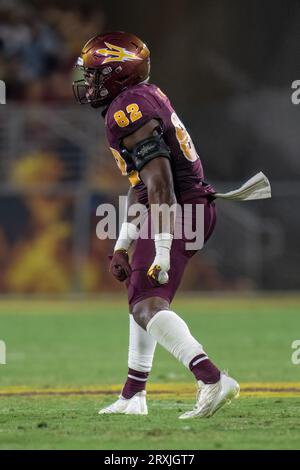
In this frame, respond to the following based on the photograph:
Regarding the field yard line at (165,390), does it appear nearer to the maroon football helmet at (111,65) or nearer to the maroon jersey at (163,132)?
the maroon jersey at (163,132)

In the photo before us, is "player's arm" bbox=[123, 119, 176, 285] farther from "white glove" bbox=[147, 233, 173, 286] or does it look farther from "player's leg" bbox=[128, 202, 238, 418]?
"player's leg" bbox=[128, 202, 238, 418]

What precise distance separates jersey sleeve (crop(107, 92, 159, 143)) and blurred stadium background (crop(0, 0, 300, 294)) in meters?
13.8

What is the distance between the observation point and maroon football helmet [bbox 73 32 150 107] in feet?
20.4

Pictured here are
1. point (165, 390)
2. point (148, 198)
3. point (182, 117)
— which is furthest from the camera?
point (182, 117)

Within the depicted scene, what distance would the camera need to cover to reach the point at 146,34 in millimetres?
23172

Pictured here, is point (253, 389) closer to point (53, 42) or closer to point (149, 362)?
point (149, 362)

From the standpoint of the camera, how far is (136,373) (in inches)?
252

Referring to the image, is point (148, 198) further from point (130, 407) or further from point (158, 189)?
point (130, 407)

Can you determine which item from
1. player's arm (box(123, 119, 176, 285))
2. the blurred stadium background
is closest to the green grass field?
player's arm (box(123, 119, 176, 285))

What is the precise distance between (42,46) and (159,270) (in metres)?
17.9

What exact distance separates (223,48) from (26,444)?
18.6 metres

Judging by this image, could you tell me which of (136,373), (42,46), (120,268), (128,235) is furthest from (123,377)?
(42,46)
